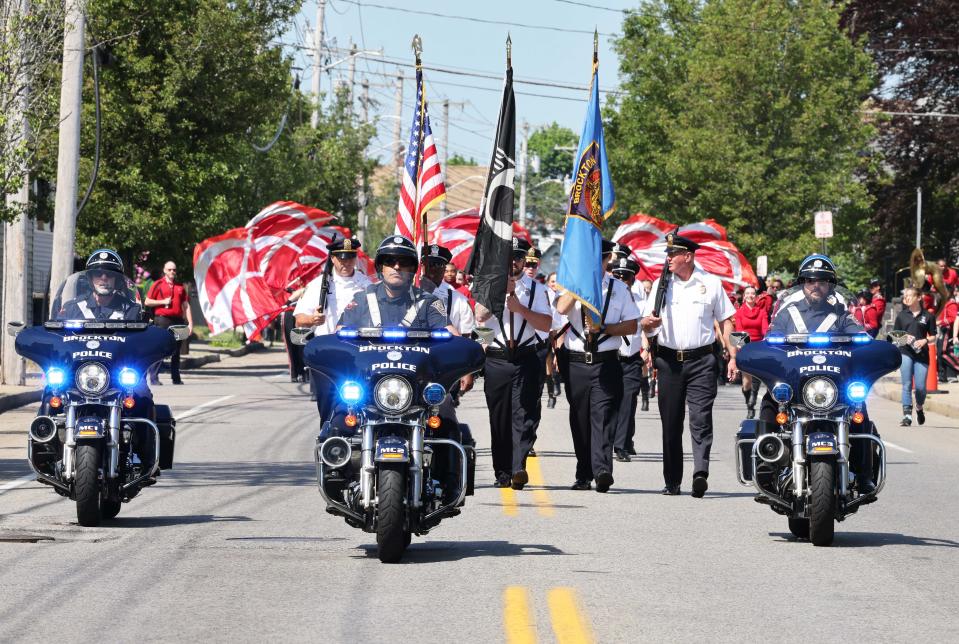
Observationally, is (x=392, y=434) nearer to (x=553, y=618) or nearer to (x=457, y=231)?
(x=553, y=618)

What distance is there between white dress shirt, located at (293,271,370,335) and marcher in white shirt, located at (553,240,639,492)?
5.75 feet

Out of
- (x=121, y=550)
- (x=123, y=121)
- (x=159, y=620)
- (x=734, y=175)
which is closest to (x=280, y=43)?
(x=123, y=121)

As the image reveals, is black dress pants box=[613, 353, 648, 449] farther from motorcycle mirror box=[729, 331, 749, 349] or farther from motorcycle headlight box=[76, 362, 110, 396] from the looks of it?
motorcycle headlight box=[76, 362, 110, 396]

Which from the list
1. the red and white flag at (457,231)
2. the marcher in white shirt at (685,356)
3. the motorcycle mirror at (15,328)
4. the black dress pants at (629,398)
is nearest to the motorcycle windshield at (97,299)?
the motorcycle mirror at (15,328)

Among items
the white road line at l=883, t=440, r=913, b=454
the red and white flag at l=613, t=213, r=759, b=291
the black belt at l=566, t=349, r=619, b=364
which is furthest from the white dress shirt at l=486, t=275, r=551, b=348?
the red and white flag at l=613, t=213, r=759, b=291

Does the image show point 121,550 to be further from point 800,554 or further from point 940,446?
point 940,446

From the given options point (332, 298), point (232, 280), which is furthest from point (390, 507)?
point (232, 280)

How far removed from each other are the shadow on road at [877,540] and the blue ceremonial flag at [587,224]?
132 inches

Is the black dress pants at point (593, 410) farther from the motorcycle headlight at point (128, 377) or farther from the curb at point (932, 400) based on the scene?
the curb at point (932, 400)

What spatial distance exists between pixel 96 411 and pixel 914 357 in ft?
49.4

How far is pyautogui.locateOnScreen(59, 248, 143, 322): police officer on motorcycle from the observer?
39.3 ft

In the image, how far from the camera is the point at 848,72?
4759 centimetres

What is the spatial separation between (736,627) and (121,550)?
4051 millimetres

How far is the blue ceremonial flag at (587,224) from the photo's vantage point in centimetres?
1428
